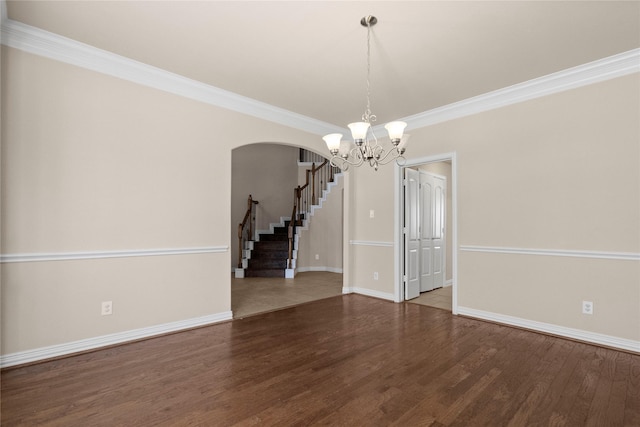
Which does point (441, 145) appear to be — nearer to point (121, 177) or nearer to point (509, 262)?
point (509, 262)

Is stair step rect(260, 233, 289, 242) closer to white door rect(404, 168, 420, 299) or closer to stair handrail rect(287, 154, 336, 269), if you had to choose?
stair handrail rect(287, 154, 336, 269)

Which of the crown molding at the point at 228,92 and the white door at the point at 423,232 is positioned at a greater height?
the crown molding at the point at 228,92

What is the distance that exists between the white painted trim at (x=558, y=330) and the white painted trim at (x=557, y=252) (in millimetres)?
753

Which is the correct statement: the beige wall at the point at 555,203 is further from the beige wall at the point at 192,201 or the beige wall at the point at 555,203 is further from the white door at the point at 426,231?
the white door at the point at 426,231

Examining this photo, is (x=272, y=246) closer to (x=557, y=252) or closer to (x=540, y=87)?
(x=557, y=252)

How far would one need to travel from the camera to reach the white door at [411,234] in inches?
195

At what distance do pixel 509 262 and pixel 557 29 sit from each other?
240cm

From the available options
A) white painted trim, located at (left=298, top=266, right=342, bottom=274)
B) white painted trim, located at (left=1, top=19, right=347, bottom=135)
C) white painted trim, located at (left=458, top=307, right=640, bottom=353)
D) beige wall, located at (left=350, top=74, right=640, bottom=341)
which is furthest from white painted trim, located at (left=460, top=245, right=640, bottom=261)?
white painted trim, located at (left=298, top=266, right=342, bottom=274)

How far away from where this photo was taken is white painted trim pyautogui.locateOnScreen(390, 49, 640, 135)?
118 inches

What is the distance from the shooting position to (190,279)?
11.9 feet

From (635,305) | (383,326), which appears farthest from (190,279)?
(635,305)

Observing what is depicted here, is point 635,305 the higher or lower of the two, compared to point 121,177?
lower

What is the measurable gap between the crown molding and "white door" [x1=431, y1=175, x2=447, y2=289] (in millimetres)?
1633

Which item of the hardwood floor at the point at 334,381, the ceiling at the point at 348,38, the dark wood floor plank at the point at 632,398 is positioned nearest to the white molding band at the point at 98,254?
the hardwood floor at the point at 334,381
